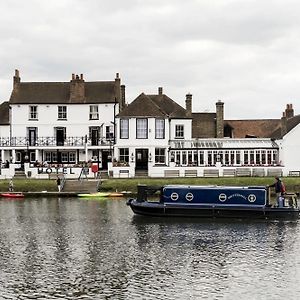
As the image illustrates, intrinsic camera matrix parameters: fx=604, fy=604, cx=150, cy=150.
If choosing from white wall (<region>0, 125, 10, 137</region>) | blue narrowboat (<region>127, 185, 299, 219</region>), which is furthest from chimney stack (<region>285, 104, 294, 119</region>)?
blue narrowboat (<region>127, 185, 299, 219</region>)

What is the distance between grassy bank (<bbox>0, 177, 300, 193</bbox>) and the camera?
56.4 meters

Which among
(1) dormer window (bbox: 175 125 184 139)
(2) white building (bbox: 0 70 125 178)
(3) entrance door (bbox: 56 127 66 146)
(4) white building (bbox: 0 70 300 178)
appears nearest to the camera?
(4) white building (bbox: 0 70 300 178)

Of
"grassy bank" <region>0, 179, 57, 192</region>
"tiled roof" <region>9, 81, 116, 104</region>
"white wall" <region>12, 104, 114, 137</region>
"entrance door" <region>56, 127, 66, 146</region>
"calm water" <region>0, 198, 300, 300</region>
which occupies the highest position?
"tiled roof" <region>9, 81, 116, 104</region>

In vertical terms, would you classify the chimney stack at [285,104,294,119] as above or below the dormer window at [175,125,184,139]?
above

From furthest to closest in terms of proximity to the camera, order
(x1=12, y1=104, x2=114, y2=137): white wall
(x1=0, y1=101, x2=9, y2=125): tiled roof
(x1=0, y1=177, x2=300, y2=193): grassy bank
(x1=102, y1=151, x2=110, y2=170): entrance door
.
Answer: (x1=0, y1=101, x2=9, y2=125): tiled roof → (x1=12, y1=104, x2=114, y2=137): white wall → (x1=102, y1=151, x2=110, y2=170): entrance door → (x1=0, y1=177, x2=300, y2=193): grassy bank

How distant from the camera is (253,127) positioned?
3187 inches

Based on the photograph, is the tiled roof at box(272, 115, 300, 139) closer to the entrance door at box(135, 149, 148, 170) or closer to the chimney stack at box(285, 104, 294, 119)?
the chimney stack at box(285, 104, 294, 119)

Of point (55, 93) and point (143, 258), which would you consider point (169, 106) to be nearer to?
point (55, 93)

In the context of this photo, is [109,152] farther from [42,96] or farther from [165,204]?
[165,204]

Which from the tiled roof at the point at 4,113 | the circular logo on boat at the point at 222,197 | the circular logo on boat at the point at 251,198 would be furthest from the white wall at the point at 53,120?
the circular logo on boat at the point at 251,198

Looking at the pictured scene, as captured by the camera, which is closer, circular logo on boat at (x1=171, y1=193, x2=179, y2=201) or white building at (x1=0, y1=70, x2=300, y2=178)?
circular logo on boat at (x1=171, y1=193, x2=179, y2=201)

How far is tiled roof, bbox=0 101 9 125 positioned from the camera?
75650mm

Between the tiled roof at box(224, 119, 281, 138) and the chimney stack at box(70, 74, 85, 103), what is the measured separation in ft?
63.6

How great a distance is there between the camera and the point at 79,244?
3030 centimetres
